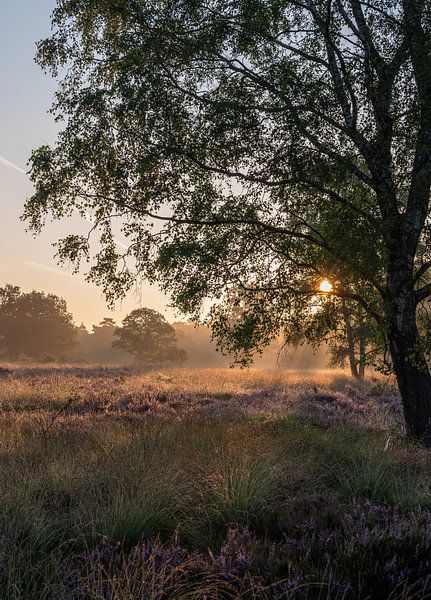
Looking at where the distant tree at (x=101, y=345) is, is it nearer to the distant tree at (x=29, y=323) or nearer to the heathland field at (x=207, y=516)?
the distant tree at (x=29, y=323)

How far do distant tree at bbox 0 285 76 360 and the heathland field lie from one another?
229ft

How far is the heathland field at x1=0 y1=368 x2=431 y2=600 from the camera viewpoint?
11.1 feet

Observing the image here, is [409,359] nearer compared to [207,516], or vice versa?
[207,516]

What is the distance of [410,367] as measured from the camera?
10125 mm

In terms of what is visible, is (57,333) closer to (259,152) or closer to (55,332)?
(55,332)

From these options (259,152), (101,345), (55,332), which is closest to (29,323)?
(55,332)

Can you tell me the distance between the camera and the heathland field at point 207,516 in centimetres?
338

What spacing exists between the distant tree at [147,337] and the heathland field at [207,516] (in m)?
Result: 61.1

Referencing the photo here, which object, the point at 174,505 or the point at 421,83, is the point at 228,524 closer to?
the point at 174,505

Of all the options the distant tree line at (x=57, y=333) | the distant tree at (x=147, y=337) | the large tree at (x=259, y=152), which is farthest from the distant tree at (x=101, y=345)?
the large tree at (x=259, y=152)

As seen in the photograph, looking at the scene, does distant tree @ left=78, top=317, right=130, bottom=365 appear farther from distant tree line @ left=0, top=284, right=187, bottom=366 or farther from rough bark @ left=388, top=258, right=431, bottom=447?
rough bark @ left=388, top=258, right=431, bottom=447

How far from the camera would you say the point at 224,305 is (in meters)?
9.90

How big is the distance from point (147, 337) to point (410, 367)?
63.1 m

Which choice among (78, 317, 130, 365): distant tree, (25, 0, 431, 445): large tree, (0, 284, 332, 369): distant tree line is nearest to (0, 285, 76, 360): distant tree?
(0, 284, 332, 369): distant tree line
